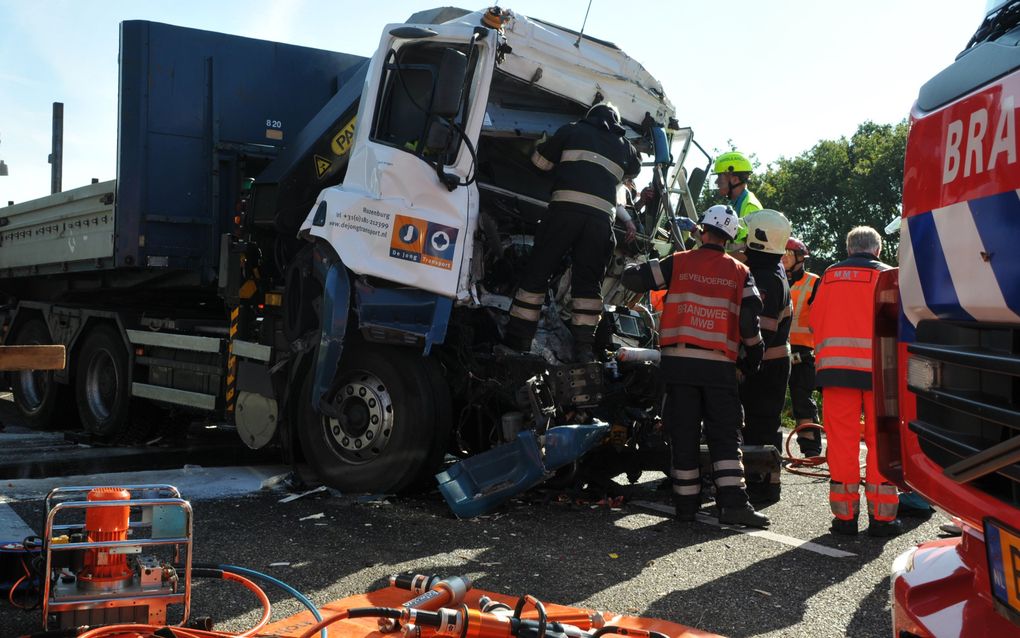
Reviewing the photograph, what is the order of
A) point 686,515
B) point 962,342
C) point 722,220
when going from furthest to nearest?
point 722,220
point 686,515
point 962,342

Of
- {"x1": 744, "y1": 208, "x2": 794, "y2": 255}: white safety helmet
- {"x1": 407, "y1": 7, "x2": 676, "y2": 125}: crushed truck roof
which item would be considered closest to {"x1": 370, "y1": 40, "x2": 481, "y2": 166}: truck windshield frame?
{"x1": 407, "y1": 7, "x2": 676, "y2": 125}: crushed truck roof

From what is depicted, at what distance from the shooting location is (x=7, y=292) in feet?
32.9

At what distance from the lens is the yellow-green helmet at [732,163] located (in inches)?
279

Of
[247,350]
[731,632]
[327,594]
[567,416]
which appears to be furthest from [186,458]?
[731,632]

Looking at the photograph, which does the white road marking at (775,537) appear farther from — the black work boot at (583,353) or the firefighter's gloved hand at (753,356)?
the black work boot at (583,353)

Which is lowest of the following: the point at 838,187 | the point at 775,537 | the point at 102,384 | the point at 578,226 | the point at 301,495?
the point at 775,537

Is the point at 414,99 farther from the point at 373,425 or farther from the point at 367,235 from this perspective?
the point at 373,425

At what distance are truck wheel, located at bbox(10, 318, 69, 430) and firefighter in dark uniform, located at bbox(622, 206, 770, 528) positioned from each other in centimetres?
606

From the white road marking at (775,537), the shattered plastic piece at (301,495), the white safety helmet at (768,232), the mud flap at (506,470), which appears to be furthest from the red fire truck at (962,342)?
the shattered plastic piece at (301,495)

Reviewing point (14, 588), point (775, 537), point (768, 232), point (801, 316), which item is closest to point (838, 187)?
point (801, 316)

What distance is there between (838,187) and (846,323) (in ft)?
102

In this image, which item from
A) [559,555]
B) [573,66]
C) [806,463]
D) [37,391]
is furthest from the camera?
[37,391]

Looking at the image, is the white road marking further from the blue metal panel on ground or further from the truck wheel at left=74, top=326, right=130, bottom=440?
the truck wheel at left=74, top=326, right=130, bottom=440

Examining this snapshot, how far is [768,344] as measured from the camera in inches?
239
